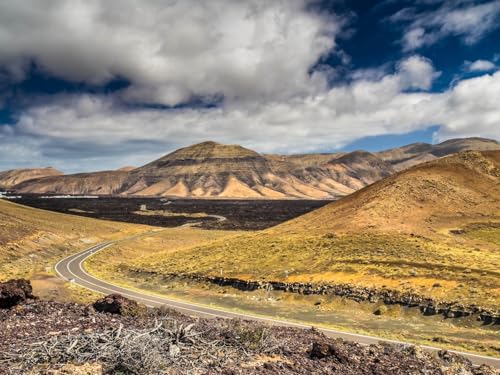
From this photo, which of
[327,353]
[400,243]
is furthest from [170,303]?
[400,243]

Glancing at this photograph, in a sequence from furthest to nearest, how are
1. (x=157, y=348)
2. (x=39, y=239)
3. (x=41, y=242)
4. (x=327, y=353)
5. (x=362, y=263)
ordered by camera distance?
(x=39, y=239) < (x=41, y=242) < (x=362, y=263) < (x=327, y=353) < (x=157, y=348)

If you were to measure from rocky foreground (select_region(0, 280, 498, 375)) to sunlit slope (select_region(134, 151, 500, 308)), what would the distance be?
859 inches

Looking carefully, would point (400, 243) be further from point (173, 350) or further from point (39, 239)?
point (39, 239)

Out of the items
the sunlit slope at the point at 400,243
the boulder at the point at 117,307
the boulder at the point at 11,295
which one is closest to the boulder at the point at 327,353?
the boulder at the point at 117,307

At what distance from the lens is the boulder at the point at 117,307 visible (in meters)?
18.9

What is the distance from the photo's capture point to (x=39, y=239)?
81.7 metres

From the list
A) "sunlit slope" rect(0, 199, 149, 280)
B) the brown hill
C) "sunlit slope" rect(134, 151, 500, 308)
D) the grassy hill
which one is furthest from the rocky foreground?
the brown hill

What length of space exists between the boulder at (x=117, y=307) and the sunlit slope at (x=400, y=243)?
94.0 ft

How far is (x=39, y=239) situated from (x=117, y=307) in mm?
74297

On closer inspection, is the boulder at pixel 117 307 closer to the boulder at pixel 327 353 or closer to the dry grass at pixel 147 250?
the boulder at pixel 327 353

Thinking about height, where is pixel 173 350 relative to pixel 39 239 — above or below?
above

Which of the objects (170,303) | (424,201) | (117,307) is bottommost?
(170,303)

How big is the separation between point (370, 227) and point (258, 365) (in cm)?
5470

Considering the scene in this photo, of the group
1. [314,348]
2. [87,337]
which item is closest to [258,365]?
[314,348]
